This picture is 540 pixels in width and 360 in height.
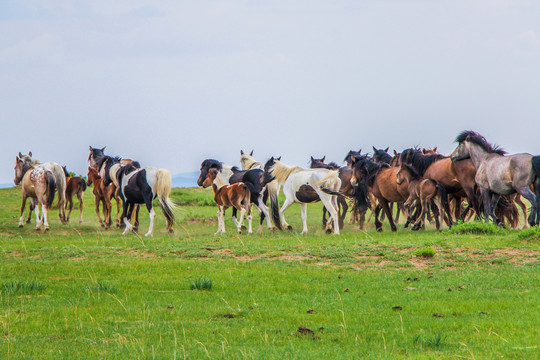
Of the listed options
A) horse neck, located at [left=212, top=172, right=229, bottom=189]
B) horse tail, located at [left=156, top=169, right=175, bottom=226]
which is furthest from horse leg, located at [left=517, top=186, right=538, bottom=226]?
horse neck, located at [left=212, top=172, right=229, bottom=189]

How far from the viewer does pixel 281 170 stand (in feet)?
65.5

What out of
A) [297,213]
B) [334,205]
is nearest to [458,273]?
[334,205]

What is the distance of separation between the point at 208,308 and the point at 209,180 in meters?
14.1

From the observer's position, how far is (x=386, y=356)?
18.5 feet

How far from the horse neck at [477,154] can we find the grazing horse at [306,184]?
3940mm

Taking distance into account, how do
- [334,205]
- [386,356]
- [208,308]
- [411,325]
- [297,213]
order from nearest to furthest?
[386,356] → [411,325] → [208,308] → [334,205] → [297,213]

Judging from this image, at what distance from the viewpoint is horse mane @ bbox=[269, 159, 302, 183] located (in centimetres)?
1991

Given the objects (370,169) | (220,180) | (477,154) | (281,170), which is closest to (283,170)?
(281,170)

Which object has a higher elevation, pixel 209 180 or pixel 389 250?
pixel 209 180

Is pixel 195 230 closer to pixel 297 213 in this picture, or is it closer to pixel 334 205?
pixel 334 205

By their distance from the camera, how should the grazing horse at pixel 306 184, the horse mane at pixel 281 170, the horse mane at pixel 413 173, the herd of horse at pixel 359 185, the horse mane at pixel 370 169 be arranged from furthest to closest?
the horse mane at pixel 281 170 → the horse mane at pixel 370 169 → the grazing horse at pixel 306 184 → the horse mane at pixel 413 173 → the herd of horse at pixel 359 185

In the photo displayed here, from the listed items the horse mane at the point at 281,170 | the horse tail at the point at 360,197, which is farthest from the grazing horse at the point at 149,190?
the horse tail at the point at 360,197

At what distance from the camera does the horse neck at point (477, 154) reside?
16.4m

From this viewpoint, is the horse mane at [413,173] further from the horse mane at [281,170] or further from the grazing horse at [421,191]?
the horse mane at [281,170]
